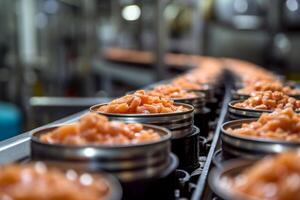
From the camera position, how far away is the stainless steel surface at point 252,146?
1.29m

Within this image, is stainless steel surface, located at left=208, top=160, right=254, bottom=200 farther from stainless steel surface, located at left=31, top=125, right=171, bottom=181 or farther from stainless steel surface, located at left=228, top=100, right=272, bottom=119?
stainless steel surface, located at left=228, top=100, right=272, bottom=119

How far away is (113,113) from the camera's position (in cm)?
170

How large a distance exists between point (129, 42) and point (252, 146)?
31.9ft

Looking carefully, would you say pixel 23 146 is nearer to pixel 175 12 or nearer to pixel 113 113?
pixel 113 113

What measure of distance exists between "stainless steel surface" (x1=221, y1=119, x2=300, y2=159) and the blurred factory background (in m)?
3.72

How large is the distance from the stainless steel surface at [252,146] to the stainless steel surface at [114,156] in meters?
0.26

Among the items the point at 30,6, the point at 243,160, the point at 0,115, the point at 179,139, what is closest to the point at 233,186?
the point at 243,160

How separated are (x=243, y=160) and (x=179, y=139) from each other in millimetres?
391

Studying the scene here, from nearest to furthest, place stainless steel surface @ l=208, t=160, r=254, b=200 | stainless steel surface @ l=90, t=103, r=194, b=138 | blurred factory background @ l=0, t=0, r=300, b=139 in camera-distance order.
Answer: stainless steel surface @ l=208, t=160, r=254, b=200
stainless steel surface @ l=90, t=103, r=194, b=138
blurred factory background @ l=0, t=0, r=300, b=139

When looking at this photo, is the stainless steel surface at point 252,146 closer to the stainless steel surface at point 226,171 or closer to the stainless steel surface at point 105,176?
the stainless steel surface at point 226,171

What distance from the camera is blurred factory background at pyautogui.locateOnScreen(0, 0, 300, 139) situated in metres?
5.41

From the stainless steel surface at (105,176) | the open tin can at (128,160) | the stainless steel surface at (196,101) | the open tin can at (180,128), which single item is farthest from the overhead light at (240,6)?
the stainless steel surface at (105,176)

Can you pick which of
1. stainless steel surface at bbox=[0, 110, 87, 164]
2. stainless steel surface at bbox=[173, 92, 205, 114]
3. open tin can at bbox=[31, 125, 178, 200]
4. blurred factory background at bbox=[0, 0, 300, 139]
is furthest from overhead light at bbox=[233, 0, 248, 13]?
open tin can at bbox=[31, 125, 178, 200]

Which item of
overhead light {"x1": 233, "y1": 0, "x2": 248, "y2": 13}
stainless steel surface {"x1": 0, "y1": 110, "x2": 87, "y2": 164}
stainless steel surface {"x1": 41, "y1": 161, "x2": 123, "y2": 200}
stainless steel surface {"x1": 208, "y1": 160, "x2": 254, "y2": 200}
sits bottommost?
stainless steel surface {"x1": 0, "y1": 110, "x2": 87, "y2": 164}
